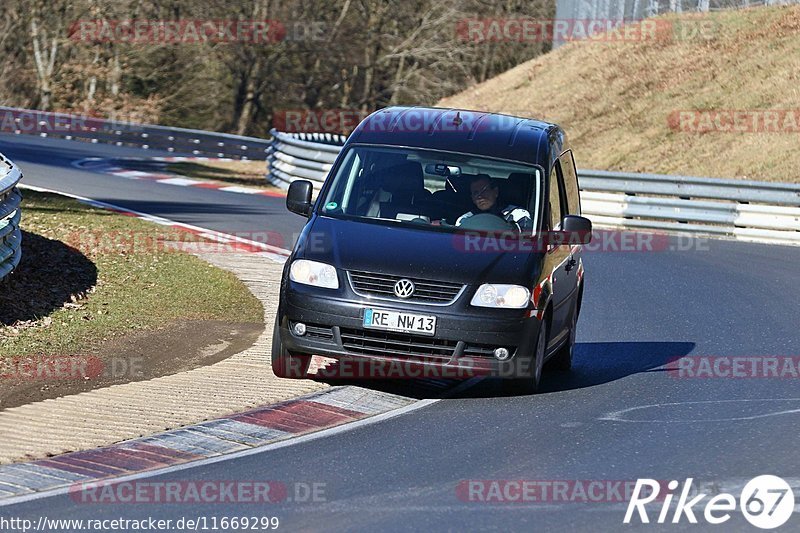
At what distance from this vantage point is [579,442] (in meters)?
8.27

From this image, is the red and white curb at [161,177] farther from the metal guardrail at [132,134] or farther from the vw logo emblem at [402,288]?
the vw logo emblem at [402,288]

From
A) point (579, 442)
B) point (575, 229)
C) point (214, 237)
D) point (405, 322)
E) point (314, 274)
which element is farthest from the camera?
point (214, 237)

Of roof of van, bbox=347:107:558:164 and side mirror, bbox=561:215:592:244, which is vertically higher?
roof of van, bbox=347:107:558:164

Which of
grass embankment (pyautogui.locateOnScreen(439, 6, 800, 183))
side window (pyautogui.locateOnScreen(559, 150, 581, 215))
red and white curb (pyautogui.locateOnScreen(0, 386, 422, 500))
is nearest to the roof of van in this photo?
side window (pyautogui.locateOnScreen(559, 150, 581, 215))

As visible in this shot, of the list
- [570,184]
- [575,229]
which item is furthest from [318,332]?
[570,184]

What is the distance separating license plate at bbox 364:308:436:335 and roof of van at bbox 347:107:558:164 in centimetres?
184

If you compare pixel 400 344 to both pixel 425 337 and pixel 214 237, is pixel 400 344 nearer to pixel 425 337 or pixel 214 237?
pixel 425 337

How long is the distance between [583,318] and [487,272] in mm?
5103

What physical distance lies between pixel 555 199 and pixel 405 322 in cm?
221

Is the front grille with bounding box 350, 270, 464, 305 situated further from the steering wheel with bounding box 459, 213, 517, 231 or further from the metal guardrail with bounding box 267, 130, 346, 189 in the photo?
the metal guardrail with bounding box 267, 130, 346, 189

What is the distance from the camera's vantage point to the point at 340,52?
51.9 m

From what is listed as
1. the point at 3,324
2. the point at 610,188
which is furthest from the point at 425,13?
the point at 3,324

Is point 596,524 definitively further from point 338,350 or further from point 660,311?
point 660,311

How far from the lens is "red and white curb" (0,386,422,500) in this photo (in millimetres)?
6934
